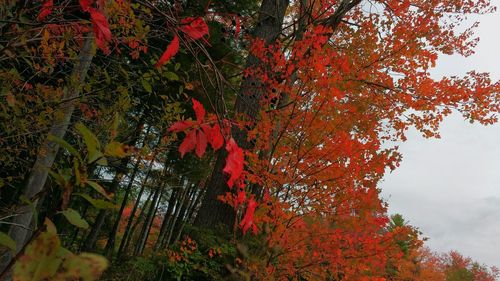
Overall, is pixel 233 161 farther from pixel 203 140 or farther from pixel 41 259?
pixel 41 259

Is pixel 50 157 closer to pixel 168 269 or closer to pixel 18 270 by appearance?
pixel 168 269

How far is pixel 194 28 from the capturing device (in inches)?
49.9

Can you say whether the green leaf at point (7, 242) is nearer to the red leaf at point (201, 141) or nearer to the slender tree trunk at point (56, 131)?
the red leaf at point (201, 141)

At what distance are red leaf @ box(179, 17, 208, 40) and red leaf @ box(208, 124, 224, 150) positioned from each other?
0.32 meters

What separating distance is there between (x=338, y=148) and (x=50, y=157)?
141 inches

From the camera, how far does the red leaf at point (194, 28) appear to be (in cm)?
124

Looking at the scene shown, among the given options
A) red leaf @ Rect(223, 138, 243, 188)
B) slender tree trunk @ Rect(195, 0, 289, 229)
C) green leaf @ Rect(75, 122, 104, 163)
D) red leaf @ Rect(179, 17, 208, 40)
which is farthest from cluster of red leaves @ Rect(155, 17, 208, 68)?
slender tree trunk @ Rect(195, 0, 289, 229)

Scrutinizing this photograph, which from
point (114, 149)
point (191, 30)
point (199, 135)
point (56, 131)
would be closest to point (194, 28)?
point (191, 30)


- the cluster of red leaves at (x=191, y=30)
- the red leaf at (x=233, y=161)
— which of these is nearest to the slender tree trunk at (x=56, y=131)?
the cluster of red leaves at (x=191, y=30)

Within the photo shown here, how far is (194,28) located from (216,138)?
0.39 metres

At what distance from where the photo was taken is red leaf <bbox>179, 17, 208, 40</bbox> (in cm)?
124

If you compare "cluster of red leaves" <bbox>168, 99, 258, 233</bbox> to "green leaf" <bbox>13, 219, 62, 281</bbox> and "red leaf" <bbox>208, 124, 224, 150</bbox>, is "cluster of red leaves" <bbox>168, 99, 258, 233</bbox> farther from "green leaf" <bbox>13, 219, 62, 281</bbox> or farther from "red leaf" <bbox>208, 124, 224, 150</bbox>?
"green leaf" <bbox>13, 219, 62, 281</bbox>

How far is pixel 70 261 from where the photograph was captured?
555 mm

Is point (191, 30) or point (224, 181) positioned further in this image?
point (224, 181)
